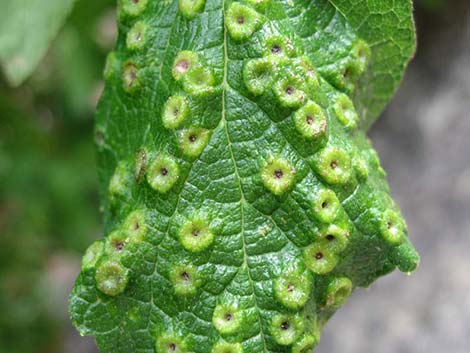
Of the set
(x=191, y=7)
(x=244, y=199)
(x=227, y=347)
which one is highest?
(x=191, y=7)

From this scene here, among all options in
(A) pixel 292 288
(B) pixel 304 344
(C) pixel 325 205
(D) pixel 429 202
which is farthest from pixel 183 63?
(D) pixel 429 202

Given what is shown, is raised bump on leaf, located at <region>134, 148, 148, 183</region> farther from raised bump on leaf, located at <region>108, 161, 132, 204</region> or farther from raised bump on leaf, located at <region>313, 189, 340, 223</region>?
raised bump on leaf, located at <region>313, 189, 340, 223</region>

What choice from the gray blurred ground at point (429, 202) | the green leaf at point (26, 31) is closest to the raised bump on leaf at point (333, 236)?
the green leaf at point (26, 31)

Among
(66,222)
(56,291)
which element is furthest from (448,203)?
(56,291)

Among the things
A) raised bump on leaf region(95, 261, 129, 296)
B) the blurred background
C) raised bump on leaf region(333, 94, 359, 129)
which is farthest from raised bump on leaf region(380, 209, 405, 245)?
the blurred background

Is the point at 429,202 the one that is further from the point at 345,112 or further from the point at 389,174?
the point at 345,112

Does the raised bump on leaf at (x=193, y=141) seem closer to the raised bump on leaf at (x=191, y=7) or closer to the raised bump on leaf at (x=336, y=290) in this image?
the raised bump on leaf at (x=191, y=7)
